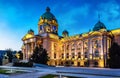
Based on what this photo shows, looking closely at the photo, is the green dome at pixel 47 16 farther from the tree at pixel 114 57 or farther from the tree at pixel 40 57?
the tree at pixel 114 57

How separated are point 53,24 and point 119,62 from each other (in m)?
46.2

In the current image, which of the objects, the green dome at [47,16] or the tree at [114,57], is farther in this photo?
the green dome at [47,16]

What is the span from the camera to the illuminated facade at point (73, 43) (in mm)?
69238

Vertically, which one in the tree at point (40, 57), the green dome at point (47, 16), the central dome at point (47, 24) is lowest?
the tree at point (40, 57)

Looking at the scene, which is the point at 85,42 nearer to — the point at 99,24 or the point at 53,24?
the point at 99,24

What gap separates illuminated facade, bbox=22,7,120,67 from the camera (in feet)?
227

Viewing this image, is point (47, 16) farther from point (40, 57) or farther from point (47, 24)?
point (40, 57)

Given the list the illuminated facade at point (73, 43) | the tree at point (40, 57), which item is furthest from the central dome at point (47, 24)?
the tree at point (40, 57)

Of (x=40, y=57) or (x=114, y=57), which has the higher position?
(x=114, y=57)

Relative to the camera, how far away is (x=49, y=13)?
312 feet

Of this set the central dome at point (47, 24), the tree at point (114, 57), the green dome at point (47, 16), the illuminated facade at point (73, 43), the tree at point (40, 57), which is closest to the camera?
the tree at point (114, 57)

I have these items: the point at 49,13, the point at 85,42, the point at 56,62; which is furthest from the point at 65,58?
the point at 49,13

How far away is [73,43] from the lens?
80.4 meters

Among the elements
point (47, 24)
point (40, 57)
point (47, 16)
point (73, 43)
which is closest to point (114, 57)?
point (40, 57)
